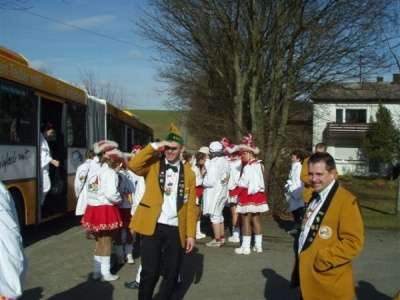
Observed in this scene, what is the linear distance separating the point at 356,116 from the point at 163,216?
38500 millimetres

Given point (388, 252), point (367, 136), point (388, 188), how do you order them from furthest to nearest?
point (367, 136) → point (388, 188) → point (388, 252)

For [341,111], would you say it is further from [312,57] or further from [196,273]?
[196,273]

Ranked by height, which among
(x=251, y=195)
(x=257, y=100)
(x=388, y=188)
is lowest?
(x=388, y=188)

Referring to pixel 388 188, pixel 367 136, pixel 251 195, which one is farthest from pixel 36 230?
pixel 367 136

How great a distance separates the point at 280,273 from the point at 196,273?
1.25 metres

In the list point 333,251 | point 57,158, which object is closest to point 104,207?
point 333,251

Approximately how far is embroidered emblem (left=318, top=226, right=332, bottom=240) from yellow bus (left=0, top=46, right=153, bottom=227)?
6.03 m

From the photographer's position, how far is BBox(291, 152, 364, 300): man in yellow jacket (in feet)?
12.6

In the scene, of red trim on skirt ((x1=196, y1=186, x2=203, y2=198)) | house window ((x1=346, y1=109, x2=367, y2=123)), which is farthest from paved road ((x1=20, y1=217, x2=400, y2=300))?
house window ((x1=346, y1=109, x2=367, y2=123))

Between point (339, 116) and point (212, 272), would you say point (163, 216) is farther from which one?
point (339, 116)

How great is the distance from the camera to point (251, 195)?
9.05 m

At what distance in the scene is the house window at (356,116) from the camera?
41062mm

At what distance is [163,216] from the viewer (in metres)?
5.36

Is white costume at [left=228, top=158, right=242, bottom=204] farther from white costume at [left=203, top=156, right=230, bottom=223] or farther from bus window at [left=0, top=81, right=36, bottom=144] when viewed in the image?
bus window at [left=0, top=81, right=36, bottom=144]
